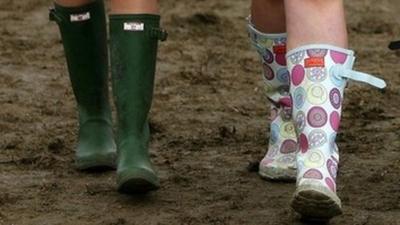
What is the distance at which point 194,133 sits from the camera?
468 cm

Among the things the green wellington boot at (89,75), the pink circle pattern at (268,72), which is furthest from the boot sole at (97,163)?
the pink circle pattern at (268,72)

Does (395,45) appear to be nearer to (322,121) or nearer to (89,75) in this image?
(322,121)

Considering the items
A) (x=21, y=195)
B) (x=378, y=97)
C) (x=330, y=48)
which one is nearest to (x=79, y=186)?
(x=21, y=195)

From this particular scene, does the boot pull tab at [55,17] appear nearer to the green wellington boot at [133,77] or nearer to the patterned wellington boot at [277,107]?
the green wellington boot at [133,77]

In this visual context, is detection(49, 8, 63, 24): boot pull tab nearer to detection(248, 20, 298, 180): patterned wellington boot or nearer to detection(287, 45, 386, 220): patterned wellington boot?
detection(248, 20, 298, 180): patterned wellington boot

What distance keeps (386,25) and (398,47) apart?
308cm

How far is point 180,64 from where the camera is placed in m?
5.94

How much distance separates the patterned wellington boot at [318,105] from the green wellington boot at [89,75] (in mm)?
854

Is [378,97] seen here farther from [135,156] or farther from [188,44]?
[135,156]

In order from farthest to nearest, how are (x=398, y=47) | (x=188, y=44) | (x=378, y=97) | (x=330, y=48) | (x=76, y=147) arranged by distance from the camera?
(x=188, y=44)
(x=378, y=97)
(x=76, y=147)
(x=398, y=47)
(x=330, y=48)

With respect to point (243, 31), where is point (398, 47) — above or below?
above

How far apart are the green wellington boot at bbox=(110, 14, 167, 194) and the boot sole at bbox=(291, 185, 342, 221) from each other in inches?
18.7

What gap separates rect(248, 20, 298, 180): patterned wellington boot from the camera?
4016mm

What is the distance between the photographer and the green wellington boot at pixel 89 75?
411 cm
